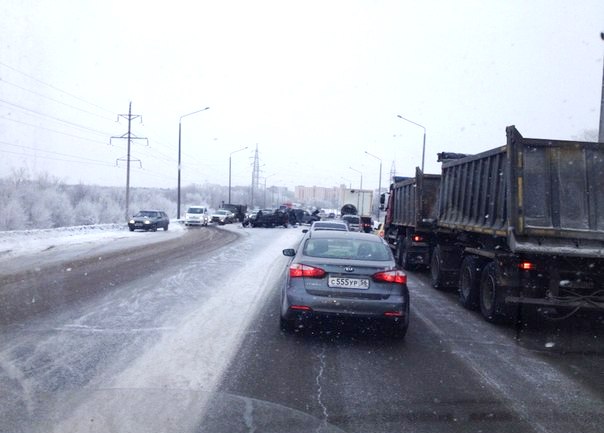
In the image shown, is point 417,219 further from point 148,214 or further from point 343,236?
point 148,214

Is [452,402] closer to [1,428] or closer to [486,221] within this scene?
[1,428]

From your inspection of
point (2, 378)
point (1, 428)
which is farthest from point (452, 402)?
point (2, 378)

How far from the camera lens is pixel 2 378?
5426 millimetres

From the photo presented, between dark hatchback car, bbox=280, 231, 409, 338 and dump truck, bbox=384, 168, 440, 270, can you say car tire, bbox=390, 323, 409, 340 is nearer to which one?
dark hatchback car, bbox=280, 231, 409, 338

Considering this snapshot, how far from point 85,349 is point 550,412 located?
15.4ft

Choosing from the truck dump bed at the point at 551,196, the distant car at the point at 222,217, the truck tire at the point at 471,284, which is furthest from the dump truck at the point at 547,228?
the distant car at the point at 222,217

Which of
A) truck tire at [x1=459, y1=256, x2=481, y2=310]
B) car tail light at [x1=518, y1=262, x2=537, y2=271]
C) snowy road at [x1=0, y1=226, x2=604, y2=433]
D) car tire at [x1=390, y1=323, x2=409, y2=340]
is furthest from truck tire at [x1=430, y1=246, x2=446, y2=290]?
car tire at [x1=390, y1=323, x2=409, y2=340]

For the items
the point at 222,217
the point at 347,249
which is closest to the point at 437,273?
the point at 347,249

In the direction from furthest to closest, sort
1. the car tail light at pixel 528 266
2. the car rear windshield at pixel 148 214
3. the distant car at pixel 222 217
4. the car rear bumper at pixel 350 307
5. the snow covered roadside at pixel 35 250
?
the distant car at pixel 222 217
the car rear windshield at pixel 148 214
the snow covered roadside at pixel 35 250
the car tail light at pixel 528 266
the car rear bumper at pixel 350 307

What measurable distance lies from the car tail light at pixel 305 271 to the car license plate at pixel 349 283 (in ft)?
0.56

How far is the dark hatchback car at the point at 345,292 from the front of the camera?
716cm

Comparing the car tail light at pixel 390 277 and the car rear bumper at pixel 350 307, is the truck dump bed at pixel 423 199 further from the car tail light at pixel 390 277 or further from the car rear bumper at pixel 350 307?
the car rear bumper at pixel 350 307

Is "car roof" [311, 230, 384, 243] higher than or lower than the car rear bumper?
higher

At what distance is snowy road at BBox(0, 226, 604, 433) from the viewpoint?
462 cm
